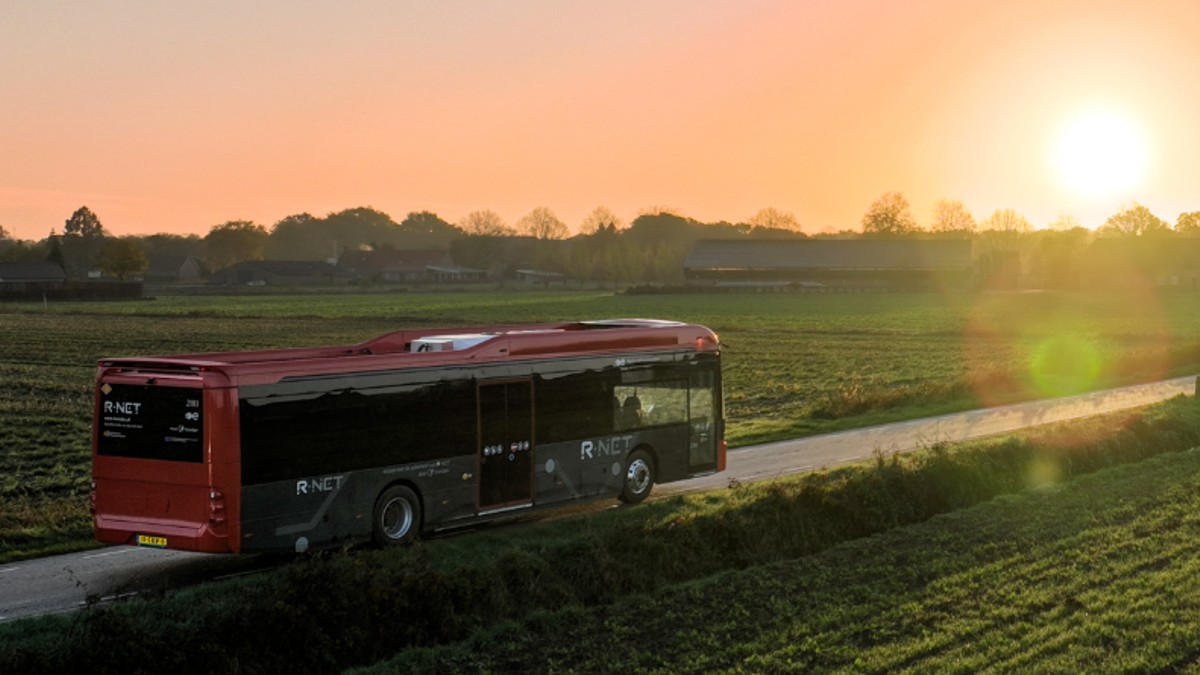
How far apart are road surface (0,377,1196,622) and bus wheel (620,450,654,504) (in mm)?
998

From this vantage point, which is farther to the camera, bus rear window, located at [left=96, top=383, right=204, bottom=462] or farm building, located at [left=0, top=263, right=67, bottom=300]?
farm building, located at [left=0, top=263, right=67, bottom=300]

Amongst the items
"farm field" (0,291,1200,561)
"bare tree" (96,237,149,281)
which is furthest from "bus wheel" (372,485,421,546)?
"bare tree" (96,237,149,281)

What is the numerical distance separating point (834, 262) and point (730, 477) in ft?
434

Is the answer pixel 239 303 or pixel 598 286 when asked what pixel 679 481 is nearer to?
pixel 239 303

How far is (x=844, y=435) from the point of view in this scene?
31.1 m

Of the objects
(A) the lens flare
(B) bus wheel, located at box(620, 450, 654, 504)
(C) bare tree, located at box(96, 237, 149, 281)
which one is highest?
(C) bare tree, located at box(96, 237, 149, 281)

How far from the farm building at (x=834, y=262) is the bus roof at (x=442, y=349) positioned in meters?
122

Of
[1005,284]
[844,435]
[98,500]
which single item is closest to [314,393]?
[98,500]

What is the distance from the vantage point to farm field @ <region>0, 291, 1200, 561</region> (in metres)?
28.4

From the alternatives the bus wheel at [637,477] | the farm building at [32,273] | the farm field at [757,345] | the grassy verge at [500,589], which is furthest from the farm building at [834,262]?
the grassy verge at [500,589]

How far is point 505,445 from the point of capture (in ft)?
62.7

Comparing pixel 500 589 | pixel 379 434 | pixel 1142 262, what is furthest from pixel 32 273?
pixel 500 589

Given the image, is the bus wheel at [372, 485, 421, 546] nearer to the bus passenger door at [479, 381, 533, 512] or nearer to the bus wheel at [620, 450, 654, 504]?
the bus passenger door at [479, 381, 533, 512]

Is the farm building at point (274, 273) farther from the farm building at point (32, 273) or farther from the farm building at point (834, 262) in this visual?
the farm building at point (834, 262)
